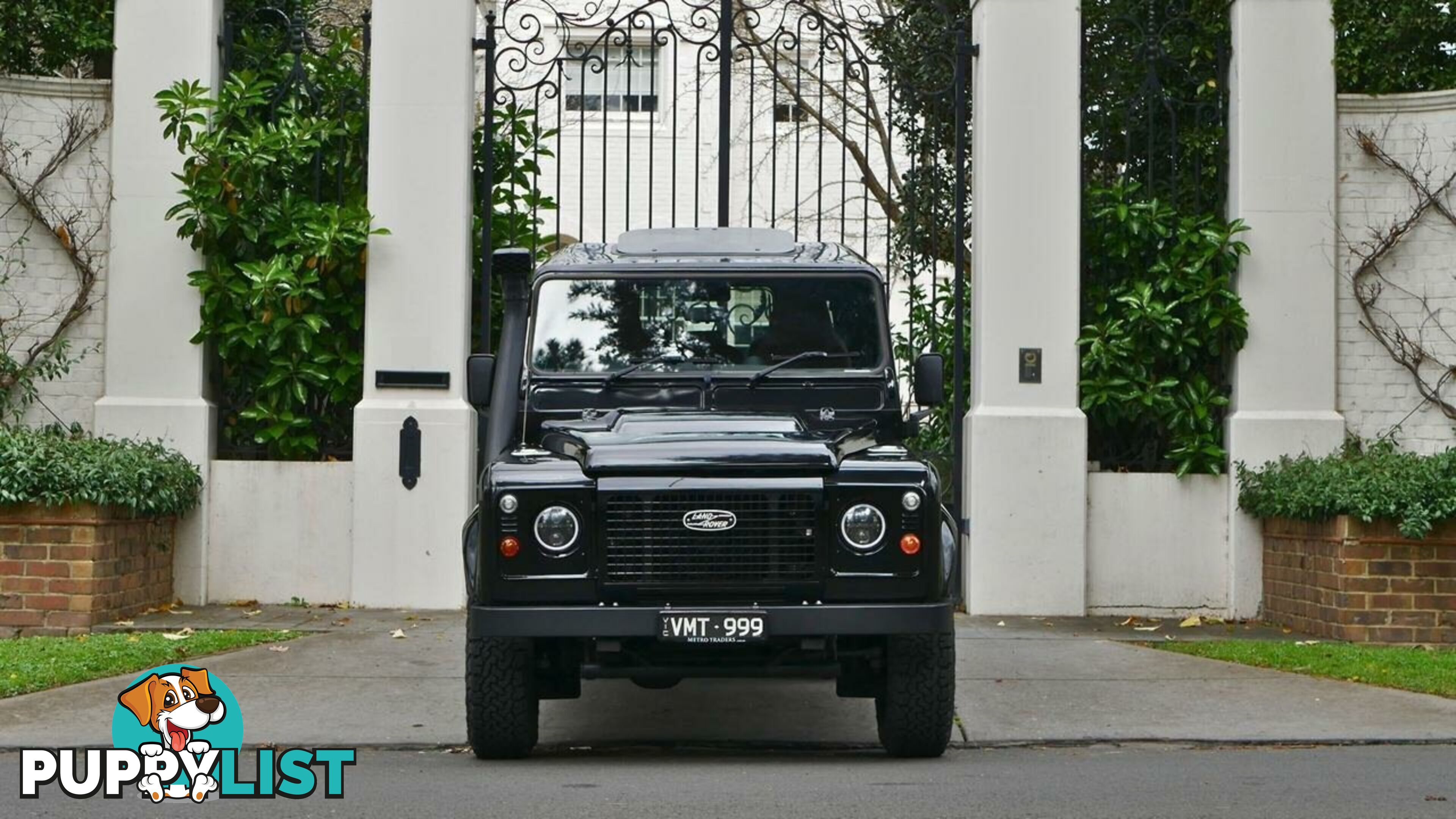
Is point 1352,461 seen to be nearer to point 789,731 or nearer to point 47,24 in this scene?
point 789,731

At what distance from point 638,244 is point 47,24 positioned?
6.44 meters

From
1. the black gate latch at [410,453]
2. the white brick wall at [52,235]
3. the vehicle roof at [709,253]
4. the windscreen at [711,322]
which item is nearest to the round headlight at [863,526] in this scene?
the windscreen at [711,322]

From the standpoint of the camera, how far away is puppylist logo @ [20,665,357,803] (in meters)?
6.51

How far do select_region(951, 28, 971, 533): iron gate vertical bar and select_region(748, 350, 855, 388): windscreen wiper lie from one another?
4215 millimetres

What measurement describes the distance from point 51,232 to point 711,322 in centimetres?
618

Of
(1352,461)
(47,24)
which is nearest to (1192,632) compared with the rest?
(1352,461)

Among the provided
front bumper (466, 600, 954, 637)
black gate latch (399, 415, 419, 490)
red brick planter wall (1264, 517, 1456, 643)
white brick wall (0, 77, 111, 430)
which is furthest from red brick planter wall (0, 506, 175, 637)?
red brick planter wall (1264, 517, 1456, 643)

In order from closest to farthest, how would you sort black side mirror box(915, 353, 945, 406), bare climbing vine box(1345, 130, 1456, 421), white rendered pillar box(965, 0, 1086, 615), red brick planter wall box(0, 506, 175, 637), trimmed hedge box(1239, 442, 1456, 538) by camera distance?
black side mirror box(915, 353, 945, 406)
trimmed hedge box(1239, 442, 1456, 538)
red brick planter wall box(0, 506, 175, 637)
white rendered pillar box(965, 0, 1086, 615)
bare climbing vine box(1345, 130, 1456, 421)

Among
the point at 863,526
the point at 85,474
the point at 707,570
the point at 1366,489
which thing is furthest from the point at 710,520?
the point at 1366,489

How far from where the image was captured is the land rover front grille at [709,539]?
6660mm

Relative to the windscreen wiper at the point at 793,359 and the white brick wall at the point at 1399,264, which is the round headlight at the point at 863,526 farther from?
the white brick wall at the point at 1399,264

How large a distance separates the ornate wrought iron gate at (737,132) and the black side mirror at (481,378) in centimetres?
278

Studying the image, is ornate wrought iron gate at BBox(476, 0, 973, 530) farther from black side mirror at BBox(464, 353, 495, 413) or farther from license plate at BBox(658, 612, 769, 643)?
license plate at BBox(658, 612, 769, 643)

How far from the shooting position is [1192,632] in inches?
453
